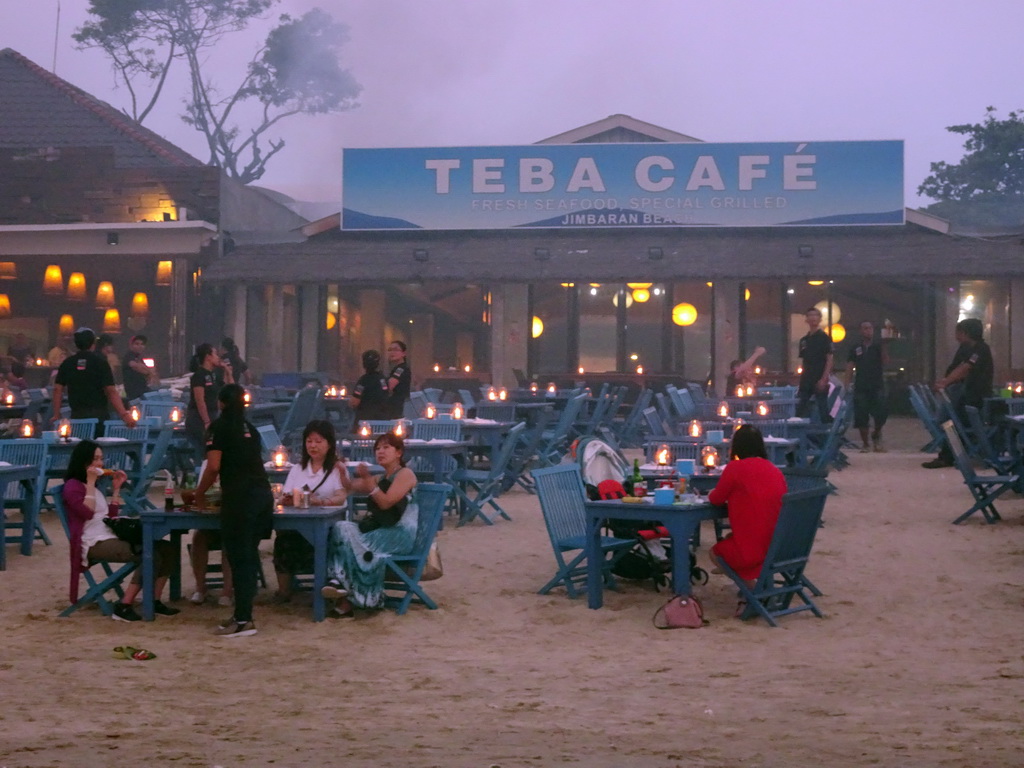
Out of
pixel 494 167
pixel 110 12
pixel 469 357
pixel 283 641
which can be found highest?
pixel 110 12

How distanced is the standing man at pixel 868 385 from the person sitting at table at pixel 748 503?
375 inches

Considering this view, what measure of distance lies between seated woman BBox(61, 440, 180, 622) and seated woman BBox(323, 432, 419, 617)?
0.91 m

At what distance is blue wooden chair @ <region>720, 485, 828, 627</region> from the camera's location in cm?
728

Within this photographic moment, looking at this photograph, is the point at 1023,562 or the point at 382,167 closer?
the point at 1023,562

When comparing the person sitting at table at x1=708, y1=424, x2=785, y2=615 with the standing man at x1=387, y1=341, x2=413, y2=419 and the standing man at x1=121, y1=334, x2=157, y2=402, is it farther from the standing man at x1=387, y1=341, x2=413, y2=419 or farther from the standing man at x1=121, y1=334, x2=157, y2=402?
the standing man at x1=121, y1=334, x2=157, y2=402

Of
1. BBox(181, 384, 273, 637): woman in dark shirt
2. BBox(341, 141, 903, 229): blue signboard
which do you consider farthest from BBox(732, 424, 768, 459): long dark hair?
BBox(341, 141, 903, 229): blue signboard

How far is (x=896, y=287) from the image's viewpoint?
24125mm

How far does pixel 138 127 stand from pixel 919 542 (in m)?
21.3

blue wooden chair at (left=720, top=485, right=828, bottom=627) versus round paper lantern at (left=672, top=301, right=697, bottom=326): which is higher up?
round paper lantern at (left=672, top=301, right=697, bottom=326)

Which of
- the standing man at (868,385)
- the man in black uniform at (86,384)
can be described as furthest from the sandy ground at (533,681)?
the standing man at (868,385)

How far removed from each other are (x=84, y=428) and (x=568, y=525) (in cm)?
457

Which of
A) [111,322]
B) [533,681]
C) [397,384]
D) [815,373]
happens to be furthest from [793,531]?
[111,322]

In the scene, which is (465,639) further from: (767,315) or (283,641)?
(767,315)

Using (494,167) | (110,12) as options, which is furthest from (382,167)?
(110,12)
